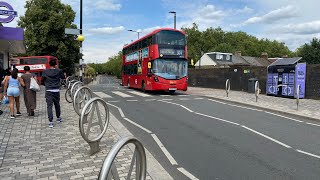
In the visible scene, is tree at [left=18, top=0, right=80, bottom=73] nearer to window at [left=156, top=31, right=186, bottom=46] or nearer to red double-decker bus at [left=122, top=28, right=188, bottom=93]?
red double-decker bus at [left=122, top=28, right=188, bottom=93]

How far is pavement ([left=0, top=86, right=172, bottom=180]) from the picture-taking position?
528 cm

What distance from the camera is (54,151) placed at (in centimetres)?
655

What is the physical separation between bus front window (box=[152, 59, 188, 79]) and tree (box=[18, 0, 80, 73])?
25.2 metres

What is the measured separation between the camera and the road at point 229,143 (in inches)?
230

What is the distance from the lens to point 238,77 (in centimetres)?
2564

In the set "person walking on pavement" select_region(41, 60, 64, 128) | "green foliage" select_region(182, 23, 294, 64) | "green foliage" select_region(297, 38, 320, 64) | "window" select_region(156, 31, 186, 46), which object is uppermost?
"green foliage" select_region(182, 23, 294, 64)

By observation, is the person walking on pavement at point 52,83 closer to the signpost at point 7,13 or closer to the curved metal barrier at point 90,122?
the curved metal barrier at point 90,122

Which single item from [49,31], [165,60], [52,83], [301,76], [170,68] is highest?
[49,31]

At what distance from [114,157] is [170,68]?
61.0 feet

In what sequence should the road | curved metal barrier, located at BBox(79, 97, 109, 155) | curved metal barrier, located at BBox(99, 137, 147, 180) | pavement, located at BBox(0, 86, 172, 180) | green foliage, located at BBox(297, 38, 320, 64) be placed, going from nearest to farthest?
1. curved metal barrier, located at BBox(99, 137, 147, 180)
2. pavement, located at BBox(0, 86, 172, 180)
3. the road
4. curved metal barrier, located at BBox(79, 97, 109, 155)
5. green foliage, located at BBox(297, 38, 320, 64)

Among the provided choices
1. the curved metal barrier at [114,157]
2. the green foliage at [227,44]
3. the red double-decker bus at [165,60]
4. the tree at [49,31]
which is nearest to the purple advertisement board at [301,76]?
the red double-decker bus at [165,60]

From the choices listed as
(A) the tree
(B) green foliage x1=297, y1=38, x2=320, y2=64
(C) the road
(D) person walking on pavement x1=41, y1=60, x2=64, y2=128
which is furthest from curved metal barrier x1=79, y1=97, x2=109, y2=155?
(B) green foliage x1=297, y1=38, x2=320, y2=64

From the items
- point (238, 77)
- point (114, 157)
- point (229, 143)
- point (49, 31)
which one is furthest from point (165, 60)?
point (49, 31)

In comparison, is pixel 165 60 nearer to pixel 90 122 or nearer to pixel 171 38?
pixel 171 38
